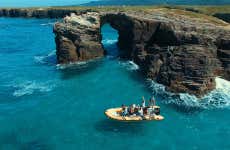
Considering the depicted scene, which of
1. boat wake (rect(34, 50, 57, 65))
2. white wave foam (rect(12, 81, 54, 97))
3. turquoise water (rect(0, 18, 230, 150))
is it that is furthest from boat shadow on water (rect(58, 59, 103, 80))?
boat wake (rect(34, 50, 57, 65))

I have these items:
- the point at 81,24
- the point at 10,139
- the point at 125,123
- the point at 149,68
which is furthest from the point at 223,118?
the point at 81,24

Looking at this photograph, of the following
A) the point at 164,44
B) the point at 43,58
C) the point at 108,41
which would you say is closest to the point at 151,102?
the point at 164,44

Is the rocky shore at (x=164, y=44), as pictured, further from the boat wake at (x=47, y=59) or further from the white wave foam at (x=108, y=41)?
the white wave foam at (x=108, y=41)

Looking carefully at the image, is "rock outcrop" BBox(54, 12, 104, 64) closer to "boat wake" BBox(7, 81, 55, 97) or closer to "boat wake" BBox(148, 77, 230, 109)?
"boat wake" BBox(7, 81, 55, 97)

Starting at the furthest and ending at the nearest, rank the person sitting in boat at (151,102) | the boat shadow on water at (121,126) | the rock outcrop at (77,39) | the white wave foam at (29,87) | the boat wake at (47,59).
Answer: the boat wake at (47,59), the rock outcrop at (77,39), the white wave foam at (29,87), the person sitting in boat at (151,102), the boat shadow on water at (121,126)

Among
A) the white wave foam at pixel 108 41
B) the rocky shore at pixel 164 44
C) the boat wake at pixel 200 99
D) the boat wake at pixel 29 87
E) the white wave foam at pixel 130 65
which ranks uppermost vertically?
the rocky shore at pixel 164 44

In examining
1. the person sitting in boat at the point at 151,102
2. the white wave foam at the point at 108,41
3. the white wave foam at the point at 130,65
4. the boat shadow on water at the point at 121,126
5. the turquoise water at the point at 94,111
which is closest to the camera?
the turquoise water at the point at 94,111

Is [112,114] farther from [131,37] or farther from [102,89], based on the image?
[131,37]

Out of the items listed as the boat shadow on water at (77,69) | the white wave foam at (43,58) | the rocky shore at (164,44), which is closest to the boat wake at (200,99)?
the rocky shore at (164,44)

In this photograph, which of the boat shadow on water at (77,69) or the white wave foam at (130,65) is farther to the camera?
the white wave foam at (130,65)
